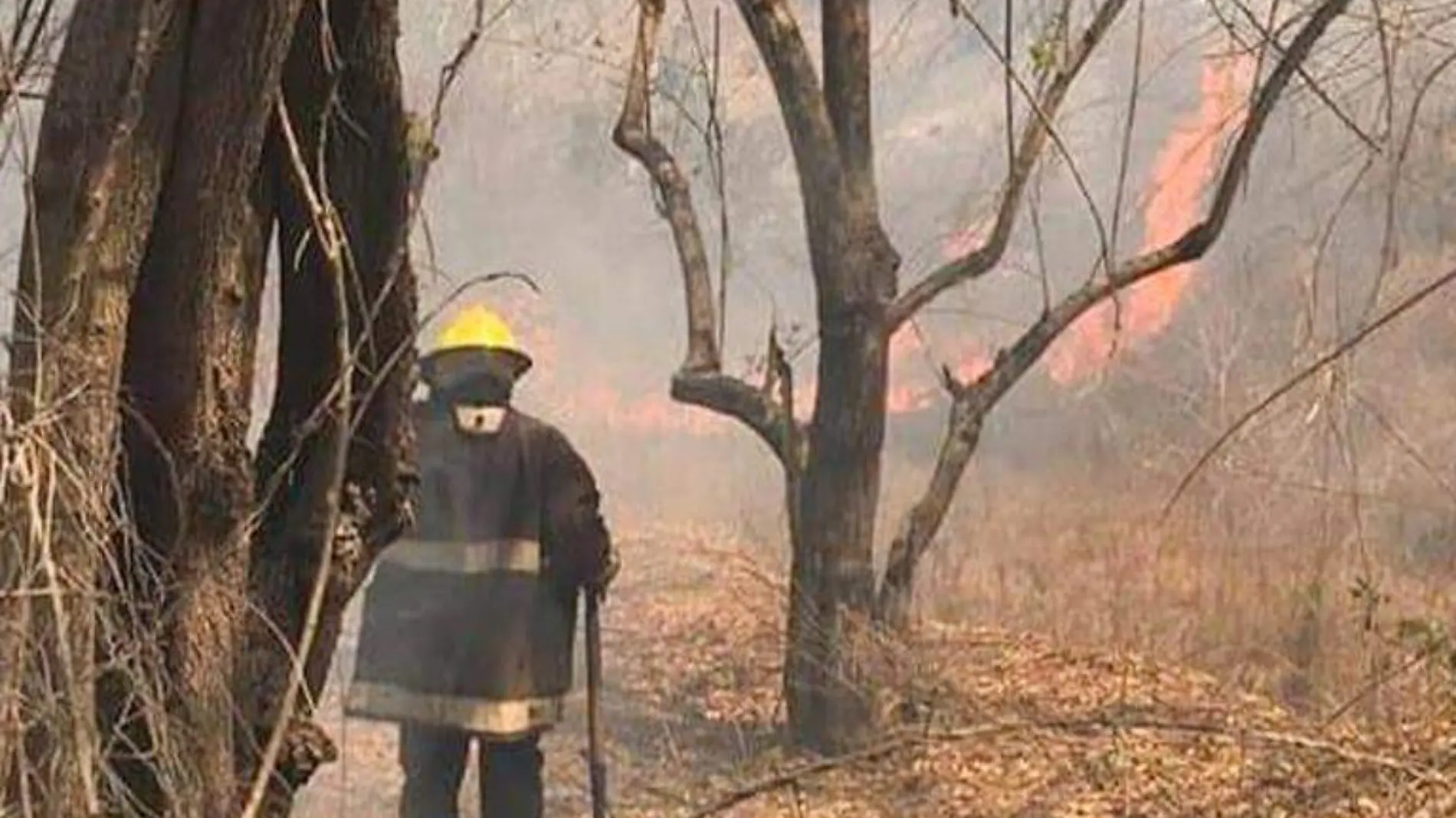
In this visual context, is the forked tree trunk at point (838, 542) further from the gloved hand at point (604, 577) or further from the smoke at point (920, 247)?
the smoke at point (920, 247)

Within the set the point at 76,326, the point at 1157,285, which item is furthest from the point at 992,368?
the point at 1157,285

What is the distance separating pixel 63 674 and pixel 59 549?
0.18 meters

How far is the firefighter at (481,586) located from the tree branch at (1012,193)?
2.13 metres

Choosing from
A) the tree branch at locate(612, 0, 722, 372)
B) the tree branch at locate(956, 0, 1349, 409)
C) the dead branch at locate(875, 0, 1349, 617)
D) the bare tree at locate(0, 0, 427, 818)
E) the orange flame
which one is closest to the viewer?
the bare tree at locate(0, 0, 427, 818)

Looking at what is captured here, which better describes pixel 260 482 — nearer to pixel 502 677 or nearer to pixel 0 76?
pixel 0 76

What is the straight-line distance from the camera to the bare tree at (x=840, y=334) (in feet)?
30.2

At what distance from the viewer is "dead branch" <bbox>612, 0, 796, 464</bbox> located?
9.38 m

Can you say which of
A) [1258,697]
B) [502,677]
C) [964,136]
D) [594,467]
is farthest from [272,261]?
[964,136]

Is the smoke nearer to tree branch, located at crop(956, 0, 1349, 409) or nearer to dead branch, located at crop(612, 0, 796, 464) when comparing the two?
dead branch, located at crop(612, 0, 796, 464)

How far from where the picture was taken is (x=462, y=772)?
7875mm

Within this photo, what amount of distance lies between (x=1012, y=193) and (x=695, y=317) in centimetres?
137

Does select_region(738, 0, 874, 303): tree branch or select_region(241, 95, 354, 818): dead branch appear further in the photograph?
select_region(738, 0, 874, 303): tree branch

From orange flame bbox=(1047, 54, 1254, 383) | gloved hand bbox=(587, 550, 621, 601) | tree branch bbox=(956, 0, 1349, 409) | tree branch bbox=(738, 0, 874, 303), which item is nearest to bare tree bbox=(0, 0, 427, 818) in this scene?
gloved hand bbox=(587, 550, 621, 601)

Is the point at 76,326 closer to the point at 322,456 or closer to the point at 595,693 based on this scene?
the point at 322,456
